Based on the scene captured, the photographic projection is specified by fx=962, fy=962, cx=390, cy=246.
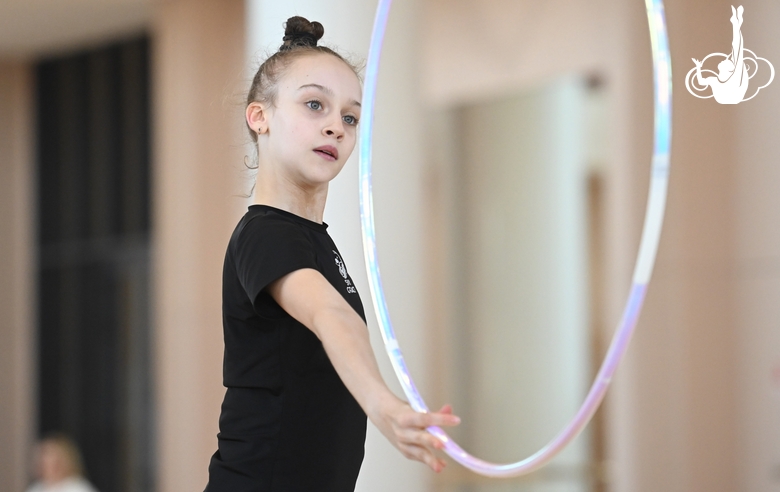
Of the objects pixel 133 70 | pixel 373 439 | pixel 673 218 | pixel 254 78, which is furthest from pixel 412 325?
pixel 133 70

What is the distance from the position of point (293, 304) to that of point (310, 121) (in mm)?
300

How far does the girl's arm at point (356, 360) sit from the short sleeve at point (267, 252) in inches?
0.6

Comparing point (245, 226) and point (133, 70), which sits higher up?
point (133, 70)

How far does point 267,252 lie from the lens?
1.20 meters

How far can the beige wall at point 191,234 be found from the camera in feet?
18.0

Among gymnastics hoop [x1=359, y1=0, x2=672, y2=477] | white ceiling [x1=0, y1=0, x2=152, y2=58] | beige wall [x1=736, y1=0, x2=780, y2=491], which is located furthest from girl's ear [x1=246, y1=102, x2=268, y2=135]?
white ceiling [x1=0, y1=0, x2=152, y2=58]

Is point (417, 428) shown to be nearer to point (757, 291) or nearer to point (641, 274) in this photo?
point (641, 274)

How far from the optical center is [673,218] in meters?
4.19

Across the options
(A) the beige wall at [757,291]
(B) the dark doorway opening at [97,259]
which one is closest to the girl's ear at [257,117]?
(A) the beige wall at [757,291]

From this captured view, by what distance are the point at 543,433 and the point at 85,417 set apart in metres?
3.71

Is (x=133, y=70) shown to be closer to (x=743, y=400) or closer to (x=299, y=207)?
(x=743, y=400)

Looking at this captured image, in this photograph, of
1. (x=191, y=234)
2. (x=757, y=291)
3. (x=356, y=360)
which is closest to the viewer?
(x=356, y=360)

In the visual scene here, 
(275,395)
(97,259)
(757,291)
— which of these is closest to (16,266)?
(97,259)

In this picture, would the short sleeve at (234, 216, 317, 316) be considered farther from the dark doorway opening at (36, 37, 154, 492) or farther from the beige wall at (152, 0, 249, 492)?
the dark doorway opening at (36, 37, 154, 492)
